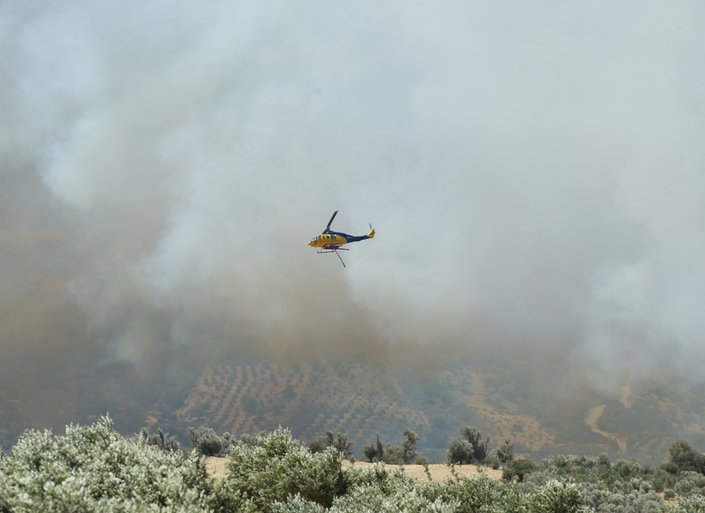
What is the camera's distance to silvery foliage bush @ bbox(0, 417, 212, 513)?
30.1m

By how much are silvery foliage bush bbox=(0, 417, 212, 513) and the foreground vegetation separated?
0.19ft

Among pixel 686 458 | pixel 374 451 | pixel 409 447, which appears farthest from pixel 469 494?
pixel 374 451

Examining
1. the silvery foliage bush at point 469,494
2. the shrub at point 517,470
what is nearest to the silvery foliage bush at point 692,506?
the silvery foliage bush at point 469,494

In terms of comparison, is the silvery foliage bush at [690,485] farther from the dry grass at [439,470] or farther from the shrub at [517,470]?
the dry grass at [439,470]

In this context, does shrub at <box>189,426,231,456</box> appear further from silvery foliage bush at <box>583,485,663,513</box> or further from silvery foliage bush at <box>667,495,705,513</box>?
silvery foliage bush at <box>667,495,705,513</box>

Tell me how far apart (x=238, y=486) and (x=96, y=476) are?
35.3 feet

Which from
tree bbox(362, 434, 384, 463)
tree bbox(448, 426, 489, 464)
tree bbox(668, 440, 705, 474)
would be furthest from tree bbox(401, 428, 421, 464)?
tree bbox(668, 440, 705, 474)

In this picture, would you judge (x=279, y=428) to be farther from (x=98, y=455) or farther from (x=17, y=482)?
(x=17, y=482)

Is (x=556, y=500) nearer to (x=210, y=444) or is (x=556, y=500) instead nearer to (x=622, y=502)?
(x=622, y=502)

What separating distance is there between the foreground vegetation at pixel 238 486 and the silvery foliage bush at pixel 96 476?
2.3 inches

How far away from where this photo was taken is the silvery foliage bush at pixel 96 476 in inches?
1187

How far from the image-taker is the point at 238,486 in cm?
4384

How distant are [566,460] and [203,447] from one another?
205 feet

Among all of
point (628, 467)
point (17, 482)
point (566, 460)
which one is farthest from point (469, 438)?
point (17, 482)
